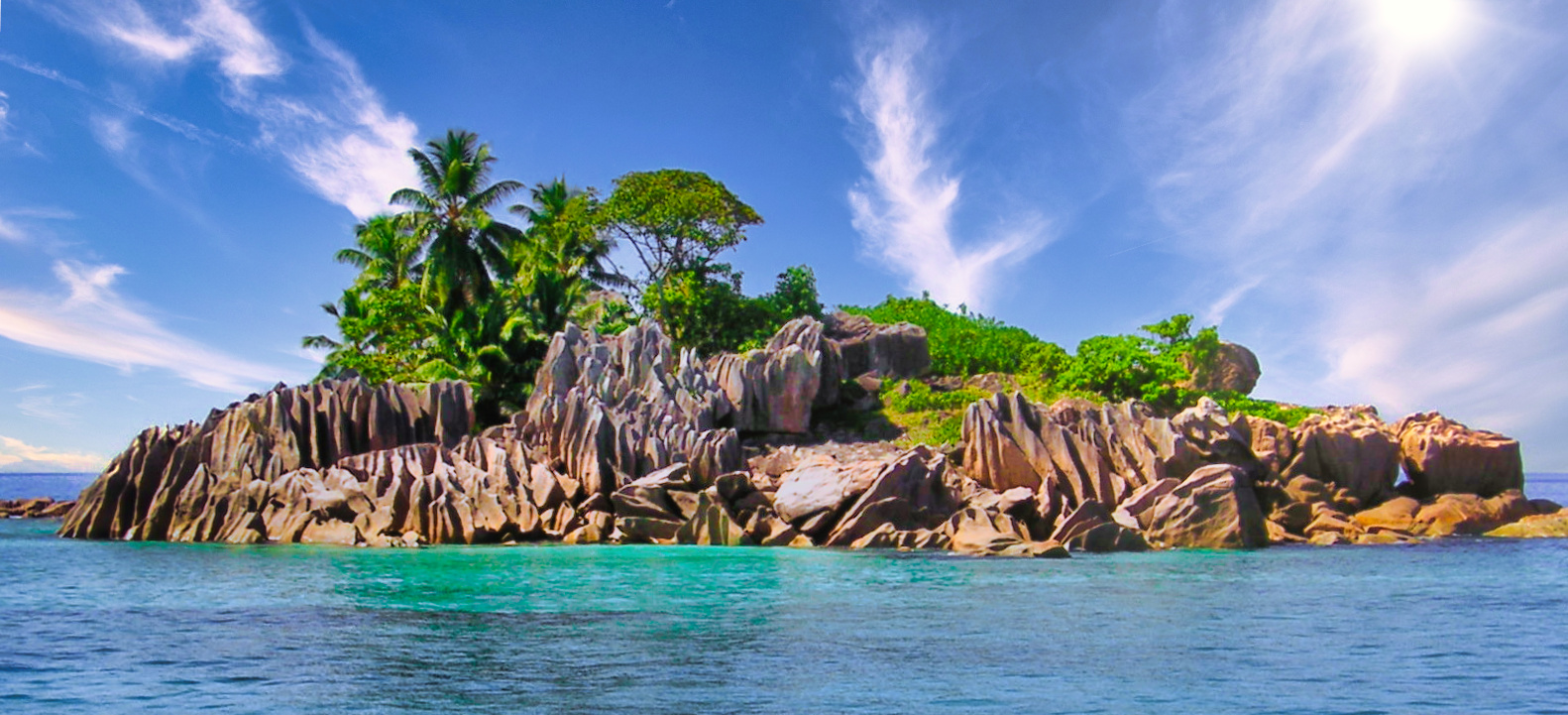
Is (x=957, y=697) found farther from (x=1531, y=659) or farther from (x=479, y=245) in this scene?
(x=479, y=245)

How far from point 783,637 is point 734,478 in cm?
1727

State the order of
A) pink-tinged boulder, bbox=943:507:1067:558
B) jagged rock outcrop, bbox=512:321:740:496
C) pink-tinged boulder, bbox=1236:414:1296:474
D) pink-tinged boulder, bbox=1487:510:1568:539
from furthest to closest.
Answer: pink-tinged boulder, bbox=1236:414:1296:474 → jagged rock outcrop, bbox=512:321:740:496 → pink-tinged boulder, bbox=1487:510:1568:539 → pink-tinged boulder, bbox=943:507:1067:558

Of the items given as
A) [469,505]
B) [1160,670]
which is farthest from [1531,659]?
[469,505]

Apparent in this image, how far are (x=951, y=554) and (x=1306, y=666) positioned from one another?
1423cm

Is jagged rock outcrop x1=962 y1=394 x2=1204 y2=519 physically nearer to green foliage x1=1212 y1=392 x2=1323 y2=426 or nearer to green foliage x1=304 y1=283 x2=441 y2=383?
green foliage x1=1212 y1=392 x2=1323 y2=426

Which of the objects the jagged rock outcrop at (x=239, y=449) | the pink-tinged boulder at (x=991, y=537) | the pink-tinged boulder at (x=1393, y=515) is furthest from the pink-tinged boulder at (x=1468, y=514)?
the jagged rock outcrop at (x=239, y=449)

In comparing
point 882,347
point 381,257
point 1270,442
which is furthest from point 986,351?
point 381,257

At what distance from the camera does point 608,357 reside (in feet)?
122

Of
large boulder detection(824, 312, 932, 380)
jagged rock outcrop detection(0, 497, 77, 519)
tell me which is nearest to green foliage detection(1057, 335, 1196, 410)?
large boulder detection(824, 312, 932, 380)

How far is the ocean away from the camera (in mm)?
10039

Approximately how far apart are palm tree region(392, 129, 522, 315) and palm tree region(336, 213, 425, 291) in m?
5.33

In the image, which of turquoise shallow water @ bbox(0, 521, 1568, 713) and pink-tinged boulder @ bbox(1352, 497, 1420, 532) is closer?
turquoise shallow water @ bbox(0, 521, 1568, 713)

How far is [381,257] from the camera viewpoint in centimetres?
5191

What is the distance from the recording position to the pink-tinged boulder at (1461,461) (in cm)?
3356
